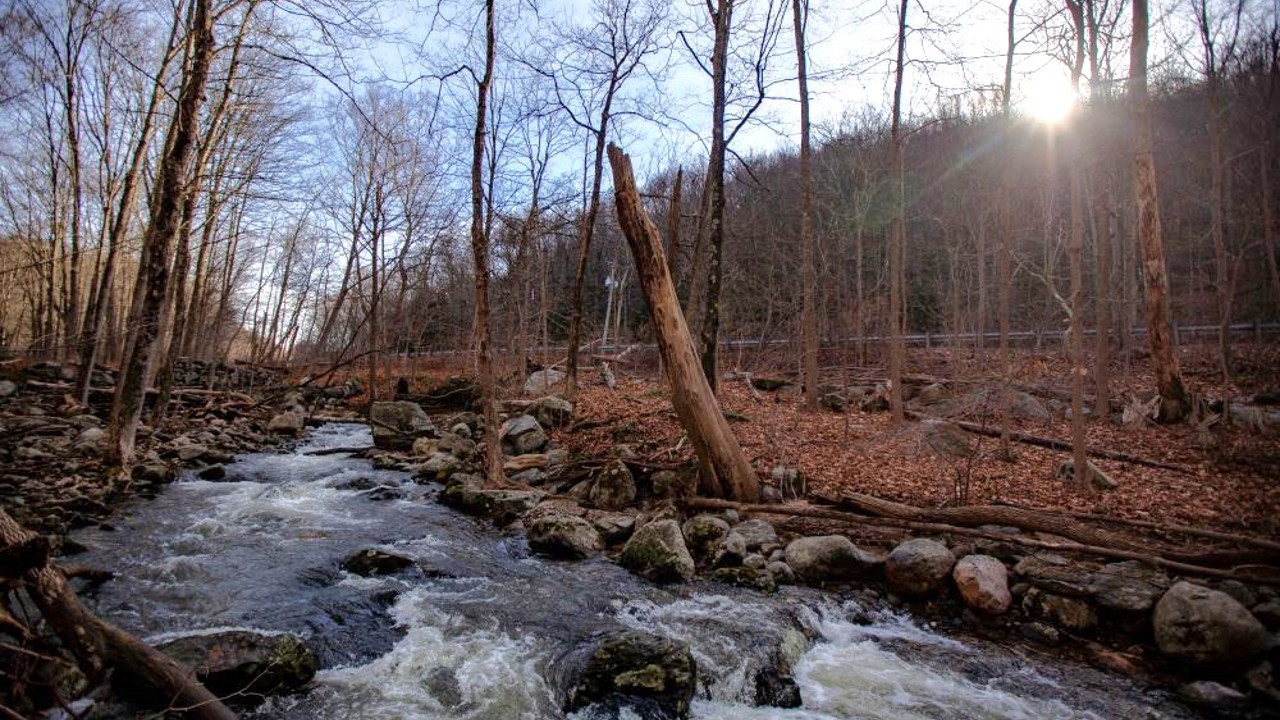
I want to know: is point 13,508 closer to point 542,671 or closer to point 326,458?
point 326,458

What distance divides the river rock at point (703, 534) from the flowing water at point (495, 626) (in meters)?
0.76

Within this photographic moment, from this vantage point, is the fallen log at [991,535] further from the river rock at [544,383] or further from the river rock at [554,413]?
the river rock at [544,383]

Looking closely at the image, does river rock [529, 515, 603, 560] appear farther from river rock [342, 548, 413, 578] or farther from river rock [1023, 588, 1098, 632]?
river rock [1023, 588, 1098, 632]

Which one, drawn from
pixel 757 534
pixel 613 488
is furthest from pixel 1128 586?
pixel 613 488

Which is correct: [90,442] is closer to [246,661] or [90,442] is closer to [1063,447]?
[246,661]

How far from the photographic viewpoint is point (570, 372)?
15664 mm

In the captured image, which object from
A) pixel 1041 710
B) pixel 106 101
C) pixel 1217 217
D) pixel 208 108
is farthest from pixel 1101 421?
pixel 106 101

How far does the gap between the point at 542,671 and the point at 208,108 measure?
18.2 meters

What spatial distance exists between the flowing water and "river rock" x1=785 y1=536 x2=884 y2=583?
28 centimetres

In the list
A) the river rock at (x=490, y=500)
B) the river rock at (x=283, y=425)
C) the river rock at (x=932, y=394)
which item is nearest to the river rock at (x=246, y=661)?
the river rock at (x=490, y=500)

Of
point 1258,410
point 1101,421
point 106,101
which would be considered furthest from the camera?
point 106,101

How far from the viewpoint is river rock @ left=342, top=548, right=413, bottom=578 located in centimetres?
646

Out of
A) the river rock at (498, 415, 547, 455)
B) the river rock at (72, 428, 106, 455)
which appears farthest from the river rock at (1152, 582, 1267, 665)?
the river rock at (72, 428, 106, 455)

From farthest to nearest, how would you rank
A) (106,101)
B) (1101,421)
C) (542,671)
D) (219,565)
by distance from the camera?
(106,101)
(1101,421)
(219,565)
(542,671)
